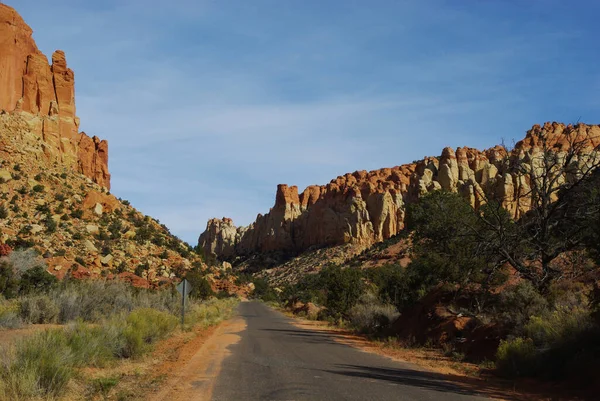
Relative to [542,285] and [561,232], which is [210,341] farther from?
[561,232]

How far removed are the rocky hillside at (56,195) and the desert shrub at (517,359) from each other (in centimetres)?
3148

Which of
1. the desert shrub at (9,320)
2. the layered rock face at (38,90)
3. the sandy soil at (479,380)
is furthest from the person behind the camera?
the layered rock face at (38,90)

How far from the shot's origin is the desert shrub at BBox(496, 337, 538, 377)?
38.7ft

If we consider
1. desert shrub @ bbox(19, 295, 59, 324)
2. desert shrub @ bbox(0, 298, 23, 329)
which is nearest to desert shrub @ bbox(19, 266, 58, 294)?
desert shrub @ bbox(19, 295, 59, 324)

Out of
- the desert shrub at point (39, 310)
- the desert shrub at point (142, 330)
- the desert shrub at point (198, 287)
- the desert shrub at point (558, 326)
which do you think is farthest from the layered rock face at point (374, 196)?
the desert shrub at point (39, 310)

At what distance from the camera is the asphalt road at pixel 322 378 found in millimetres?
8891

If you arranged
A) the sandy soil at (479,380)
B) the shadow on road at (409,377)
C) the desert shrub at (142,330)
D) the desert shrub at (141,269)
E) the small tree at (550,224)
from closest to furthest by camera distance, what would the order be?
the sandy soil at (479,380) < the shadow on road at (409,377) < the desert shrub at (142,330) < the small tree at (550,224) < the desert shrub at (141,269)

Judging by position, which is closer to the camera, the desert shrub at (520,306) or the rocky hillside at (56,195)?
the desert shrub at (520,306)

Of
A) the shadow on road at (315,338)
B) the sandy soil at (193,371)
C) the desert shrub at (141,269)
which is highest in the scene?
the desert shrub at (141,269)

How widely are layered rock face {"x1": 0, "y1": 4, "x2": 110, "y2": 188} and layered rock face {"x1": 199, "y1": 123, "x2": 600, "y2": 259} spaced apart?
5841 cm

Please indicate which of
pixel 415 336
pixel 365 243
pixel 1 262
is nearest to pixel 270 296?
pixel 365 243

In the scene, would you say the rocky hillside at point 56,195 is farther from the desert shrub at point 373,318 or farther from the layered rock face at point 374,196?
the layered rock face at point 374,196

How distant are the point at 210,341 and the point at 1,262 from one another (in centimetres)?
1586

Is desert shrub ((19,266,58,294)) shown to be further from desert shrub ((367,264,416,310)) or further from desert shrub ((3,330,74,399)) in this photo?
desert shrub ((3,330,74,399))
